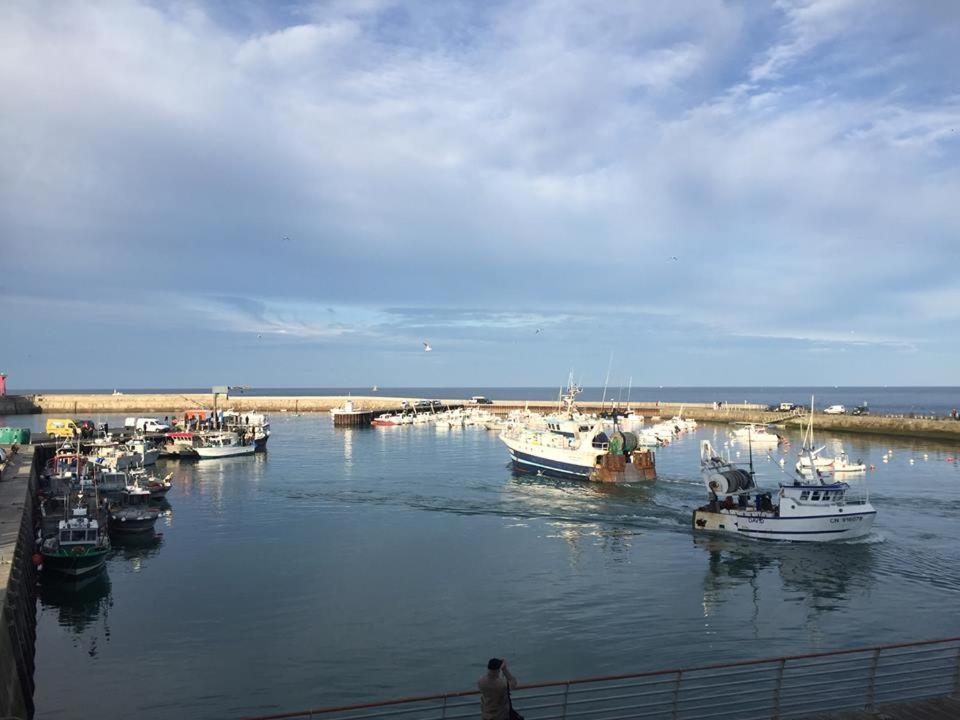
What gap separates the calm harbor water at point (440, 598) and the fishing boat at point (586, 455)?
24.4ft

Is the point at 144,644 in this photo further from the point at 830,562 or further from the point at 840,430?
the point at 840,430

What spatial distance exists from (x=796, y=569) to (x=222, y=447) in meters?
69.8

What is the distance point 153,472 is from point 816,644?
63564mm

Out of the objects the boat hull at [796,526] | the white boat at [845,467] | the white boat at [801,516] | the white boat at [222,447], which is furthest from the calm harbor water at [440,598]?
the white boat at [222,447]

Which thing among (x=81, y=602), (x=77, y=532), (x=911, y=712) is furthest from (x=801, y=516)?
(x=77, y=532)

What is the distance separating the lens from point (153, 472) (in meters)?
71.6

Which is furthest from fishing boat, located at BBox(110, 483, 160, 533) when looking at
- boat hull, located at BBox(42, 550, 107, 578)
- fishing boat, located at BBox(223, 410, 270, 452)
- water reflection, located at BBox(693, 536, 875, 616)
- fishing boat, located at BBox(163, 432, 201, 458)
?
fishing boat, located at BBox(223, 410, 270, 452)

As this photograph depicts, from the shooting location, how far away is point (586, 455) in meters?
66.9

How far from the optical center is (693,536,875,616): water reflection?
105 feet

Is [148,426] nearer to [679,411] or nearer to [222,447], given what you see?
[222,447]

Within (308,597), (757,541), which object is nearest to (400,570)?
(308,597)

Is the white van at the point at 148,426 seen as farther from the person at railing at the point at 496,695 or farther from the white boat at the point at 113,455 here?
the person at railing at the point at 496,695

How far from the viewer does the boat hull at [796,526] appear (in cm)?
4078

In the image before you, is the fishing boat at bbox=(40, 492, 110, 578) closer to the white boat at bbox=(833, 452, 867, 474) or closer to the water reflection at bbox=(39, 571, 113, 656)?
the water reflection at bbox=(39, 571, 113, 656)
